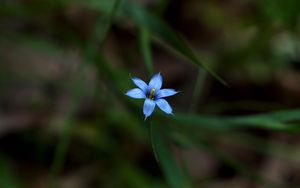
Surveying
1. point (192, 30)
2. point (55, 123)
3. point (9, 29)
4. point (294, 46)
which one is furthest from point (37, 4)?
point (294, 46)

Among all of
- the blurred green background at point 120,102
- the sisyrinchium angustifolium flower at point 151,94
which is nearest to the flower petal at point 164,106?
the sisyrinchium angustifolium flower at point 151,94

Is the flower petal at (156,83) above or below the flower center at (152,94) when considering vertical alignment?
above

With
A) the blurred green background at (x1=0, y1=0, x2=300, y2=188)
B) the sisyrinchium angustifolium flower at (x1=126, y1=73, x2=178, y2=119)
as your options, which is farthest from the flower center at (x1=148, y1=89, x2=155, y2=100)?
the blurred green background at (x1=0, y1=0, x2=300, y2=188)

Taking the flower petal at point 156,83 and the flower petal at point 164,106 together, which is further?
the flower petal at point 156,83

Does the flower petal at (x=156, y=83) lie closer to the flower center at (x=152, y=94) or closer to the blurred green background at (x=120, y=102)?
the flower center at (x=152, y=94)

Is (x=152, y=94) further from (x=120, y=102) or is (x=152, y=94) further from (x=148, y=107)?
(x=120, y=102)

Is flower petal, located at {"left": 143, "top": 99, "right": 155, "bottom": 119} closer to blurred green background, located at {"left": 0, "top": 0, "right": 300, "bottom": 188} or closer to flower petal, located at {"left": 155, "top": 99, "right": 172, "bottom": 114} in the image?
flower petal, located at {"left": 155, "top": 99, "right": 172, "bottom": 114}
